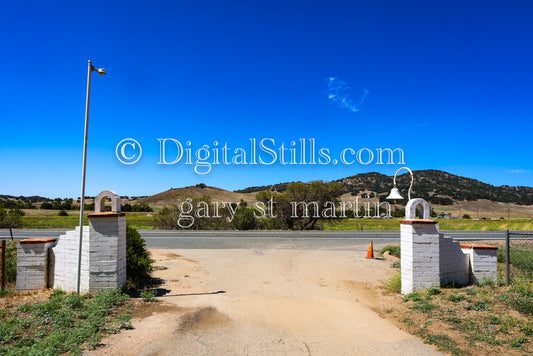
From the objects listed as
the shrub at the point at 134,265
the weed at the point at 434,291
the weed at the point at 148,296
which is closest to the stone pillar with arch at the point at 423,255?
the weed at the point at 434,291

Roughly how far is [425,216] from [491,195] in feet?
304

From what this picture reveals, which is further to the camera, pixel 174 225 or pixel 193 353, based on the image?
pixel 174 225

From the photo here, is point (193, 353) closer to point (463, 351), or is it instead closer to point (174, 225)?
point (463, 351)

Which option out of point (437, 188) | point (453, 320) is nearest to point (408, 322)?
point (453, 320)

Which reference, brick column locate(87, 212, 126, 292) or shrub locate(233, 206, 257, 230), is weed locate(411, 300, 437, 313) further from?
shrub locate(233, 206, 257, 230)

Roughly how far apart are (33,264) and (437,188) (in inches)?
3621

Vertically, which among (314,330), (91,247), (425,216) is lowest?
(314,330)

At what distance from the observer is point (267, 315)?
7562 millimetres

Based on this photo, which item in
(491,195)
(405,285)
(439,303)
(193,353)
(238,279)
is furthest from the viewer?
(491,195)

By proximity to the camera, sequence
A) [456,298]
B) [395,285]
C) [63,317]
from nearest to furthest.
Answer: [63,317] → [456,298] → [395,285]

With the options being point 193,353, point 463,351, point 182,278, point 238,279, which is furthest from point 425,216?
point 182,278

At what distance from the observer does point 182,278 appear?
11.4 metres

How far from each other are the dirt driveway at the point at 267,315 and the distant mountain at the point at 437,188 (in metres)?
67.3

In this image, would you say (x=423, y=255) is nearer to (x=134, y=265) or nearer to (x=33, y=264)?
(x=134, y=265)
